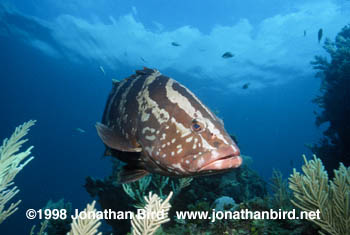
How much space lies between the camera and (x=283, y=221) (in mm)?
3934

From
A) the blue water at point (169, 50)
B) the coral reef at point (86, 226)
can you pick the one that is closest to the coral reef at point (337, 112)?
the blue water at point (169, 50)

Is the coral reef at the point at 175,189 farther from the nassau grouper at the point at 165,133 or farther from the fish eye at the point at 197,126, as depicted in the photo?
the fish eye at the point at 197,126

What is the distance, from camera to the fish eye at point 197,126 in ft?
8.55

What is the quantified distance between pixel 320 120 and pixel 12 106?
340 ft

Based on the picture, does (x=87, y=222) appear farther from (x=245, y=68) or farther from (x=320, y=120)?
(x=245, y=68)

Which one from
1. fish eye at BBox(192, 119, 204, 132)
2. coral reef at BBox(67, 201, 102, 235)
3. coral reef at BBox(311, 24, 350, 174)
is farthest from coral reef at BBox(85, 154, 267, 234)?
coral reef at BBox(67, 201, 102, 235)

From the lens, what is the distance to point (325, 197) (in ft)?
8.98

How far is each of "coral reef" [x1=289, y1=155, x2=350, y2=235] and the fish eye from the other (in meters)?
1.51

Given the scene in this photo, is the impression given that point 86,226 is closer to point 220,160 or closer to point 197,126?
point 220,160

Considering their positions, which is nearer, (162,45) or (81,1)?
(81,1)

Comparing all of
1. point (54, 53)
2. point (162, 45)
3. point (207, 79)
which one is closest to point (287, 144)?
point (207, 79)

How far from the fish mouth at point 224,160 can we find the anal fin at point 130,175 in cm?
126

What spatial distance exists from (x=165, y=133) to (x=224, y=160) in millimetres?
849

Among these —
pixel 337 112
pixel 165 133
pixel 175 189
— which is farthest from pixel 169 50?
pixel 165 133
